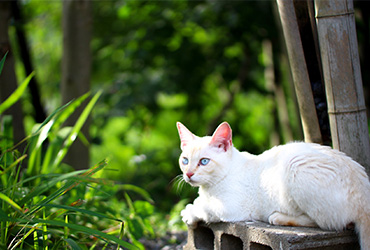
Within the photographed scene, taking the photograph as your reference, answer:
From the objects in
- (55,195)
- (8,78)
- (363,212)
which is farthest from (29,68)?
(363,212)

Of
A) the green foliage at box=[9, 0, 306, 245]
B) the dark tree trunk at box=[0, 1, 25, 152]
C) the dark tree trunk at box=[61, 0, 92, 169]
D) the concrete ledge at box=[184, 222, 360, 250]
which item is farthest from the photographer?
the green foliage at box=[9, 0, 306, 245]

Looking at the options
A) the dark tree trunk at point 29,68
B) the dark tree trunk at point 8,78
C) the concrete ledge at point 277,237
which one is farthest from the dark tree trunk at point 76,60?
the concrete ledge at point 277,237

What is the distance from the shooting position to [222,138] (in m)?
2.13

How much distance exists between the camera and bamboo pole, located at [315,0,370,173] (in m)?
2.16

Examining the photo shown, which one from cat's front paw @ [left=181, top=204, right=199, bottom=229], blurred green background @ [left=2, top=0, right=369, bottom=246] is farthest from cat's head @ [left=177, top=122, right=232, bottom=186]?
blurred green background @ [left=2, top=0, right=369, bottom=246]

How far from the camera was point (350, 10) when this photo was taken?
A: 7.09 feet

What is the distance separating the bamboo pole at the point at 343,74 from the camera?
2.16m

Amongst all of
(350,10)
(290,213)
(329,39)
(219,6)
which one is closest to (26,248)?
(290,213)

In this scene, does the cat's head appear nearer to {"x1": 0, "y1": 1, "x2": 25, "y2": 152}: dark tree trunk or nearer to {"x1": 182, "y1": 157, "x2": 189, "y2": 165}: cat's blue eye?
{"x1": 182, "y1": 157, "x2": 189, "y2": 165}: cat's blue eye

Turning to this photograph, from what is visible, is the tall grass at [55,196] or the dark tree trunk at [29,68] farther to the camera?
the dark tree trunk at [29,68]

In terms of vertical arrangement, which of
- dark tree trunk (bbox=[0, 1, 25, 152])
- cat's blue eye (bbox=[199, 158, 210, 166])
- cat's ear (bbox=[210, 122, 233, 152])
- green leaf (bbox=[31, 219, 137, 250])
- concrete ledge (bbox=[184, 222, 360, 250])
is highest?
dark tree trunk (bbox=[0, 1, 25, 152])

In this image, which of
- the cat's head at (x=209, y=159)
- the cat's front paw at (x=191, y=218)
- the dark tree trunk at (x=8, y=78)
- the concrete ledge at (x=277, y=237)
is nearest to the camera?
the concrete ledge at (x=277, y=237)

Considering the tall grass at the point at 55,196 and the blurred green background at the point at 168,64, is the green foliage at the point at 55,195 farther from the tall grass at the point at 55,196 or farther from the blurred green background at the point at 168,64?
the blurred green background at the point at 168,64

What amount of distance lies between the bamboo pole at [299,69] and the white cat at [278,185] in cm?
37
